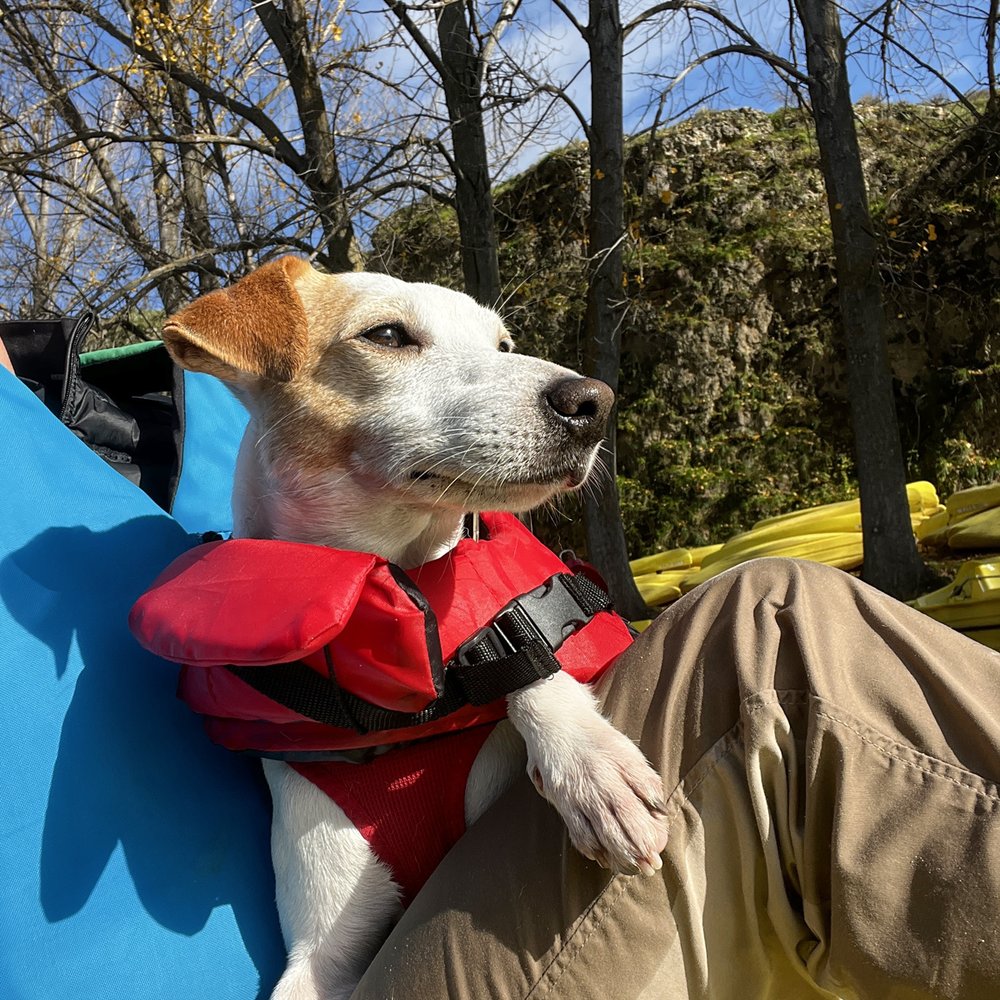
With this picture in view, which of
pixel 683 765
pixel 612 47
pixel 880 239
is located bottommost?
pixel 683 765

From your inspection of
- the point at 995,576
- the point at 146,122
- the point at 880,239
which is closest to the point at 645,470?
the point at 880,239

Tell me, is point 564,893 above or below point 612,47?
below

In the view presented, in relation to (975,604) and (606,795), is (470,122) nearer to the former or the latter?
(975,604)

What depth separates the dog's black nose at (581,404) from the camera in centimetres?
165

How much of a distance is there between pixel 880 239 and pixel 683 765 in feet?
18.7

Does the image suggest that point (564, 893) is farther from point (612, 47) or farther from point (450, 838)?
point (612, 47)

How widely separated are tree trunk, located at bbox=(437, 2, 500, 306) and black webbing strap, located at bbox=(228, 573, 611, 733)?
5.18 m

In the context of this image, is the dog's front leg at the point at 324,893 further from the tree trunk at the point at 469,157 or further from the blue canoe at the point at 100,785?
the tree trunk at the point at 469,157

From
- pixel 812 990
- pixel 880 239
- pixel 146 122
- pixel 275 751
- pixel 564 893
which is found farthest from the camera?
pixel 146 122

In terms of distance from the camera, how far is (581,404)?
5.41 ft

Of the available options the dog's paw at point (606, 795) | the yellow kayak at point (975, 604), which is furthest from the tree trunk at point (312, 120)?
the dog's paw at point (606, 795)

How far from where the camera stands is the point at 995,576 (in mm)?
4074

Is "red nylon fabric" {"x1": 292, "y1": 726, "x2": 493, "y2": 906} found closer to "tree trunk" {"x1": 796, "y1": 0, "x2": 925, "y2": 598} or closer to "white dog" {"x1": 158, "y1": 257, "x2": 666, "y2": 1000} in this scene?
"white dog" {"x1": 158, "y1": 257, "x2": 666, "y2": 1000}

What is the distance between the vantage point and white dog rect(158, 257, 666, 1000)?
1540 millimetres
